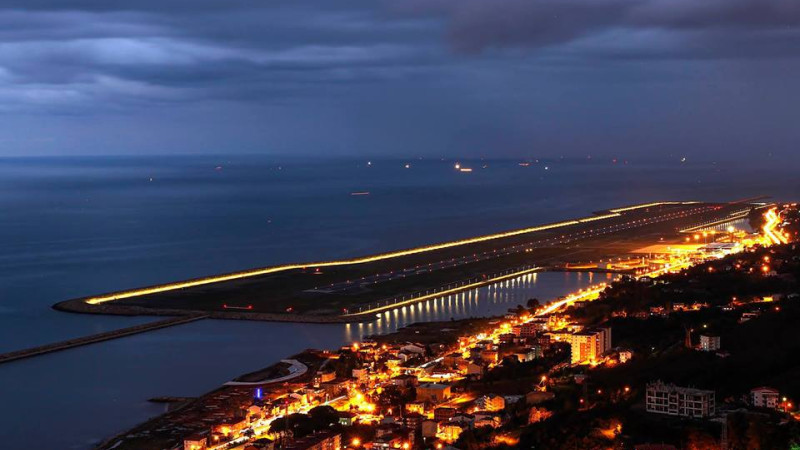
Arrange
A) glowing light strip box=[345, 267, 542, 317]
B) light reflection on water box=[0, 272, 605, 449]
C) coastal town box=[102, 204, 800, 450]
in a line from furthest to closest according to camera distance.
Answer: glowing light strip box=[345, 267, 542, 317], light reflection on water box=[0, 272, 605, 449], coastal town box=[102, 204, 800, 450]

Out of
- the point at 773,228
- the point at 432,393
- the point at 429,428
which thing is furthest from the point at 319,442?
the point at 773,228

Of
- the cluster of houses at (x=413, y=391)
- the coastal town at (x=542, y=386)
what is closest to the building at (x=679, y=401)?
the coastal town at (x=542, y=386)

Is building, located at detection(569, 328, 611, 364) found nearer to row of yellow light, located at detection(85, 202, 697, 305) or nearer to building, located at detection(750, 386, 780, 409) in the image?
building, located at detection(750, 386, 780, 409)

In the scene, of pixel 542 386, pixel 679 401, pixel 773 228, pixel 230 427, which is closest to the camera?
pixel 679 401

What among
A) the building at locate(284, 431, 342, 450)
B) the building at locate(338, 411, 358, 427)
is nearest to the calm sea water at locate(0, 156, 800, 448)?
the building at locate(338, 411, 358, 427)

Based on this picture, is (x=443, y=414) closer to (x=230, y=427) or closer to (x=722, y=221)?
(x=230, y=427)

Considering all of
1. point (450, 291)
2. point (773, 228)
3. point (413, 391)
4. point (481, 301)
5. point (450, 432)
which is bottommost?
point (450, 432)
